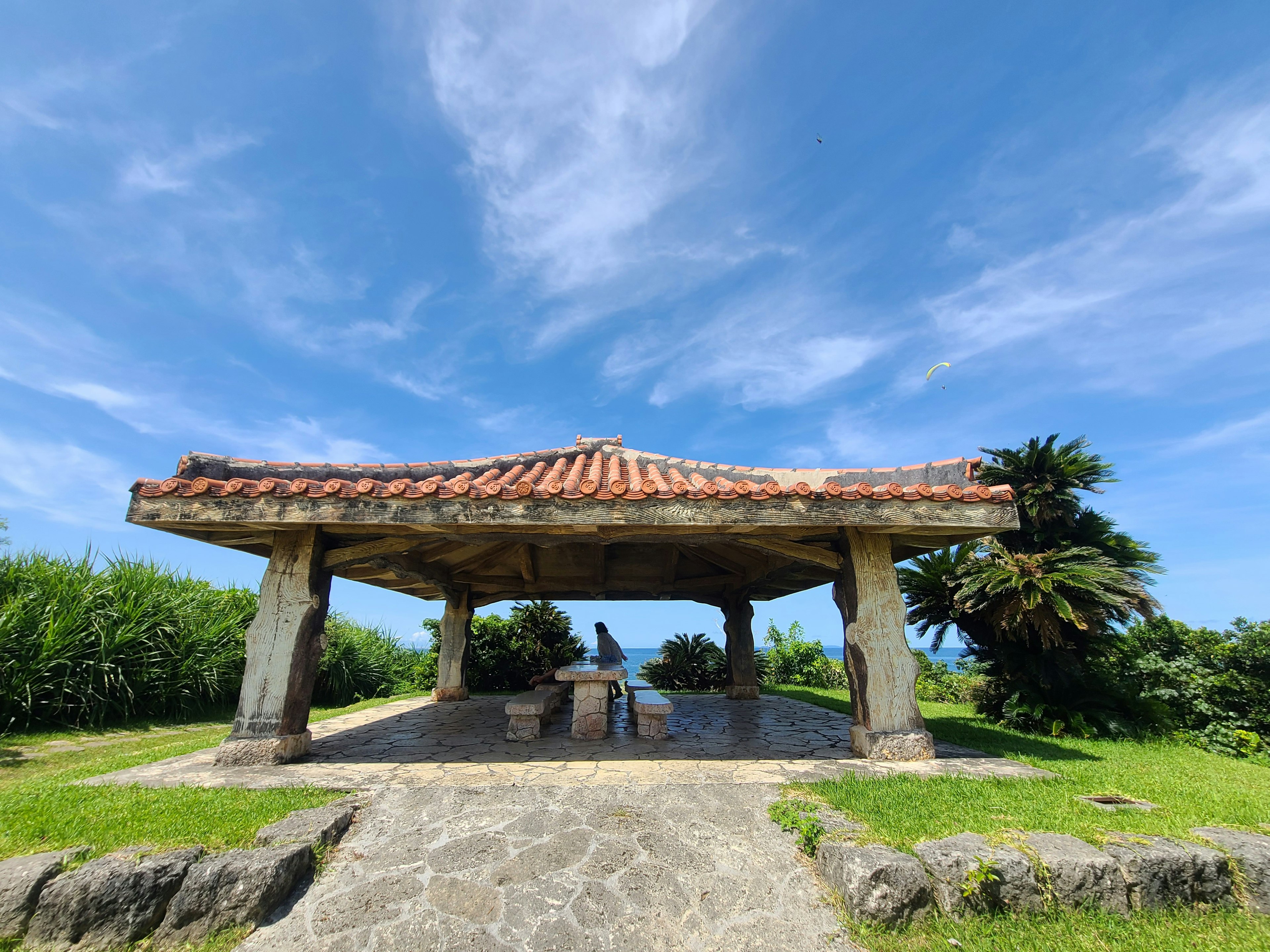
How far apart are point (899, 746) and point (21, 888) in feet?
19.9

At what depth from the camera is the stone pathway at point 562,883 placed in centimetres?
273

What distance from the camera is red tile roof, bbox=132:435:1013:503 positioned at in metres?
5.00

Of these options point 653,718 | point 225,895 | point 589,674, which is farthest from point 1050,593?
point 225,895

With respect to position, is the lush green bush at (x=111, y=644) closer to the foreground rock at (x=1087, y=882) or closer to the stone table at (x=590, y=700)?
the stone table at (x=590, y=700)

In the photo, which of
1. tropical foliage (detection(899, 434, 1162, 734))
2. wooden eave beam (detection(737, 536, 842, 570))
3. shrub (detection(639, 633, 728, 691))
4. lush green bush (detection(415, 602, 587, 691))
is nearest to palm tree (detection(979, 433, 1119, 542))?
tropical foliage (detection(899, 434, 1162, 734))

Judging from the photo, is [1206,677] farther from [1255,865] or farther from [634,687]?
[634,687]

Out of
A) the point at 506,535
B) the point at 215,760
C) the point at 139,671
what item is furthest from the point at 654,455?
the point at 139,671

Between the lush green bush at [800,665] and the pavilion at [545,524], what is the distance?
930 cm

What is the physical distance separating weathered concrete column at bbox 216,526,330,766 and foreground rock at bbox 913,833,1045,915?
17.5 ft

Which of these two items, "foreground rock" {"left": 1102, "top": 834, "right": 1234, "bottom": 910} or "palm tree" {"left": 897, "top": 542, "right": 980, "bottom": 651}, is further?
"palm tree" {"left": 897, "top": 542, "right": 980, "bottom": 651}

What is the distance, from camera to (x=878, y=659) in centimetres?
551

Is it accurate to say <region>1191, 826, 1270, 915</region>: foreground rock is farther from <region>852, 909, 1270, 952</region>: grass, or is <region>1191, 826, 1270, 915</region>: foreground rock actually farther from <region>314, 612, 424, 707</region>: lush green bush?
<region>314, 612, 424, 707</region>: lush green bush

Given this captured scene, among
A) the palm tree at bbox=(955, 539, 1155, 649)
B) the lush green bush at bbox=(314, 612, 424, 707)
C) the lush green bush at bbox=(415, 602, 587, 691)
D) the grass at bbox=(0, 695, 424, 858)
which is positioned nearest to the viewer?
the grass at bbox=(0, 695, 424, 858)

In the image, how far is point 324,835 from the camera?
3383mm
